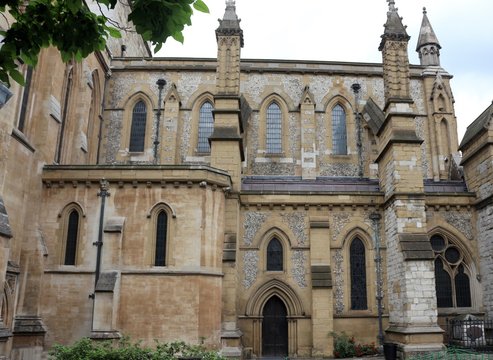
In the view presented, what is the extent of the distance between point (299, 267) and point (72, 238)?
→ 26.9 feet

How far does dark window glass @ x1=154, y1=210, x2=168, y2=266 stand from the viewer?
15.9 metres

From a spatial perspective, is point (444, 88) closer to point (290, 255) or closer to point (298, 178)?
point (298, 178)

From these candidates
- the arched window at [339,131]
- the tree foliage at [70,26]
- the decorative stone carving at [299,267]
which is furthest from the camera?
the arched window at [339,131]

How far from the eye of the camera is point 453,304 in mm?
Result: 18719

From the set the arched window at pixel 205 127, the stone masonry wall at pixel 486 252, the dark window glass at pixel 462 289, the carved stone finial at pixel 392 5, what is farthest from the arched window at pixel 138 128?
the stone masonry wall at pixel 486 252

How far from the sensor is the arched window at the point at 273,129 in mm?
25000

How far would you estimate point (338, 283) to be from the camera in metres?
18.5

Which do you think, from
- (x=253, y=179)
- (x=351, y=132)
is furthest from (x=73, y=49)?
(x=351, y=132)

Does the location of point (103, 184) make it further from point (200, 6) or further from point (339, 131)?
point (339, 131)

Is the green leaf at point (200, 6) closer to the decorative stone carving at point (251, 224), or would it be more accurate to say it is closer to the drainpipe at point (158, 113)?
the decorative stone carving at point (251, 224)

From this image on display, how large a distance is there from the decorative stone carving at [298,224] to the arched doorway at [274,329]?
243 centimetres

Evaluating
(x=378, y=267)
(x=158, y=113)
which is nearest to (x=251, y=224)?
(x=378, y=267)

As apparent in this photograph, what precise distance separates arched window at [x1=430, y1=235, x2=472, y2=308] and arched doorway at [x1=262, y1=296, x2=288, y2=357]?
6141 millimetres

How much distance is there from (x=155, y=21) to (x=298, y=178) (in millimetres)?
19969
